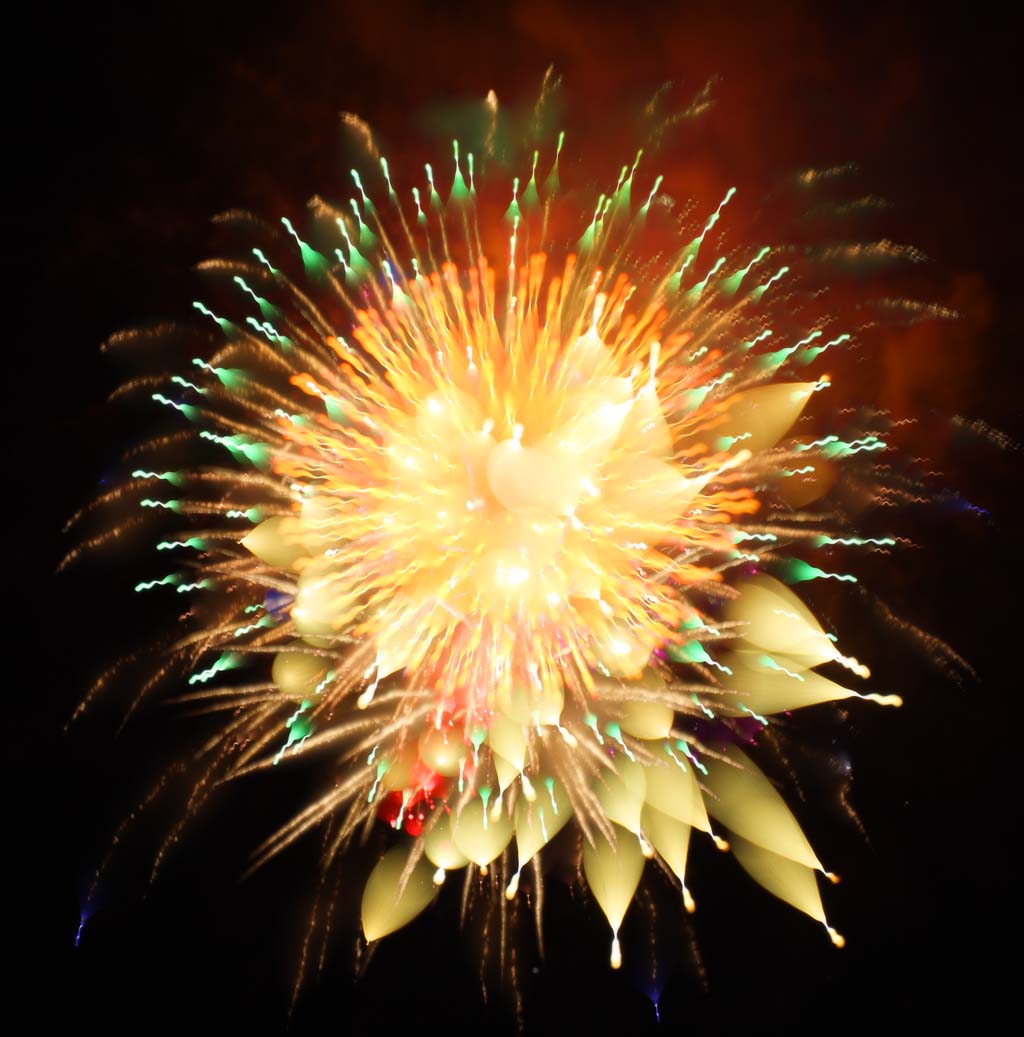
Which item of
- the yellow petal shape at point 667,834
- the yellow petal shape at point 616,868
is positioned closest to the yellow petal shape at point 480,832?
the yellow petal shape at point 616,868

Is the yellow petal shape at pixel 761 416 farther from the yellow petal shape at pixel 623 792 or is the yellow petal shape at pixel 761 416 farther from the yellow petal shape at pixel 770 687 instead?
the yellow petal shape at pixel 623 792

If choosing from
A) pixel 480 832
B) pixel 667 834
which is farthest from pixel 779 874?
pixel 480 832

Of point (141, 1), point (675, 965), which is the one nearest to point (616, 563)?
point (675, 965)

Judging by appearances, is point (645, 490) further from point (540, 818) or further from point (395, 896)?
point (395, 896)

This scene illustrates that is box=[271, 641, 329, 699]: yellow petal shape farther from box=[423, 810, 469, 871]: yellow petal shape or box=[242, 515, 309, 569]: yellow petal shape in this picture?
box=[423, 810, 469, 871]: yellow petal shape

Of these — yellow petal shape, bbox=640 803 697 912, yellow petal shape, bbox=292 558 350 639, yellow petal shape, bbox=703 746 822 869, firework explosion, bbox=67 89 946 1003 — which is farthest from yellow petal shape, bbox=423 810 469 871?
yellow petal shape, bbox=703 746 822 869

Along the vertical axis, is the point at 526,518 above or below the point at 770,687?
above

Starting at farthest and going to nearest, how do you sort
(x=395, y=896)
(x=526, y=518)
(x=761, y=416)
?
(x=395, y=896) → (x=761, y=416) → (x=526, y=518)

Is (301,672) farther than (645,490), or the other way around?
(301,672)

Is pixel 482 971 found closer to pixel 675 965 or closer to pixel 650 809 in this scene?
pixel 675 965
